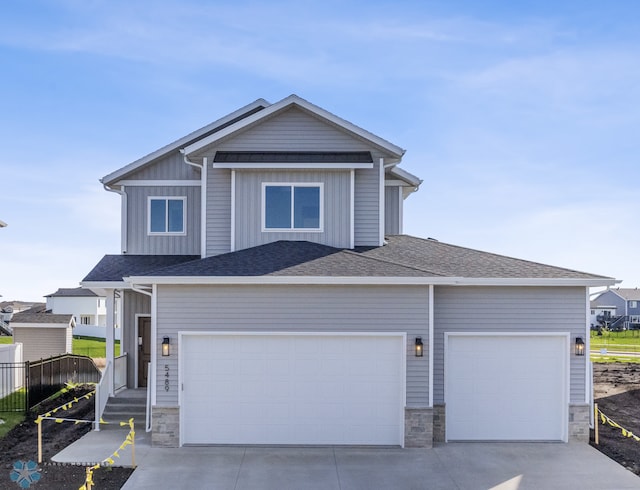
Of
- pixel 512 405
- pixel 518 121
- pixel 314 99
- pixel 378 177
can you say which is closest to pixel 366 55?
pixel 314 99

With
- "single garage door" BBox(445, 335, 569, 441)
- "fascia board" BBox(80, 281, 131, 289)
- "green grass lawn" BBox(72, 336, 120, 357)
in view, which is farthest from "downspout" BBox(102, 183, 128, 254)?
"green grass lawn" BBox(72, 336, 120, 357)

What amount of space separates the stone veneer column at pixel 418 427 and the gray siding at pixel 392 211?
6.49 m

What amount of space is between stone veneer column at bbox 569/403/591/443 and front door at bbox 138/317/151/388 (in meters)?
9.97

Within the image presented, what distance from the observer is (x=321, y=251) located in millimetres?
12586

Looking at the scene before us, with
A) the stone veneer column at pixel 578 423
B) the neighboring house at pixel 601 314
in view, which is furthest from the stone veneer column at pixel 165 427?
the neighboring house at pixel 601 314

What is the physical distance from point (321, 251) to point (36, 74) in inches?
468

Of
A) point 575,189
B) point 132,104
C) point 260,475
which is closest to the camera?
point 260,475

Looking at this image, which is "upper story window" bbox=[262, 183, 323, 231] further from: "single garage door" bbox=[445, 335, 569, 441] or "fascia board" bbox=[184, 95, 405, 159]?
"single garage door" bbox=[445, 335, 569, 441]

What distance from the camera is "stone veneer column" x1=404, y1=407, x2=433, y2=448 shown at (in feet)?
A: 35.8

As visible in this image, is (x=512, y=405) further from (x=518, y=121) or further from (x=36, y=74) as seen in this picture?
(x=36, y=74)

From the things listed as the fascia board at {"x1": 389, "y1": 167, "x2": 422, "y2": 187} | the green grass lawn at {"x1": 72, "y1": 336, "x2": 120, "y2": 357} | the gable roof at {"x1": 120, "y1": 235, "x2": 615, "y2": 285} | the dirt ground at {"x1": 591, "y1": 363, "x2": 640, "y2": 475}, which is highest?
the fascia board at {"x1": 389, "y1": 167, "x2": 422, "y2": 187}

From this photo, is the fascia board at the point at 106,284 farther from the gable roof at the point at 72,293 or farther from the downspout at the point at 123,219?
the gable roof at the point at 72,293

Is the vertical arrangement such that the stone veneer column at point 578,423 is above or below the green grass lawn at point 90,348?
above

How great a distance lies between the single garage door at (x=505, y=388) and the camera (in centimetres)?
1165
